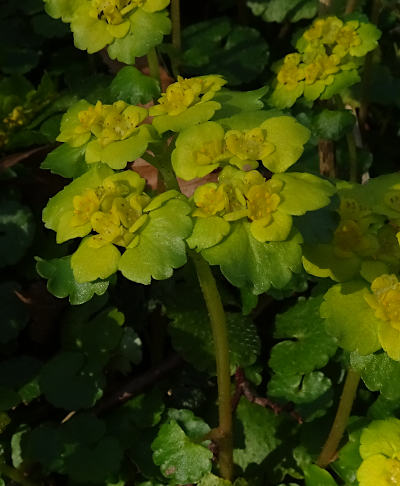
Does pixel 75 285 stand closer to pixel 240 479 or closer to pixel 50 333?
pixel 240 479

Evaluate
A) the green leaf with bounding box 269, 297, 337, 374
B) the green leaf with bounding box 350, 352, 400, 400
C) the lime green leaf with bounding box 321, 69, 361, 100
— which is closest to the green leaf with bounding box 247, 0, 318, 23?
the lime green leaf with bounding box 321, 69, 361, 100

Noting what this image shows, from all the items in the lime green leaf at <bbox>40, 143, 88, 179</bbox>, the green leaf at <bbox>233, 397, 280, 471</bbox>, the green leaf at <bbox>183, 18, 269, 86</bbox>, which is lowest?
the green leaf at <bbox>233, 397, 280, 471</bbox>

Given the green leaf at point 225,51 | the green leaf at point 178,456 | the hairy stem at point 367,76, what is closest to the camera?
the green leaf at point 178,456

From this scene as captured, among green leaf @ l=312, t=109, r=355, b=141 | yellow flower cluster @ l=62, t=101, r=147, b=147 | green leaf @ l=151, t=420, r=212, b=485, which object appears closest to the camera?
yellow flower cluster @ l=62, t=101, r=147, b=147

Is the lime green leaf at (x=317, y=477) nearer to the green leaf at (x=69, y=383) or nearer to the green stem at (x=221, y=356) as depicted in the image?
the green stem at (x=221, y=356)

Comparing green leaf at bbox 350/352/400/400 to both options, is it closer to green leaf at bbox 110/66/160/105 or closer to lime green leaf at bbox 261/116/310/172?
lime green leaf at bbox 261/116/310/172

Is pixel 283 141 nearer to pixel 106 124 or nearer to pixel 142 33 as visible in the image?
pixel 106 124

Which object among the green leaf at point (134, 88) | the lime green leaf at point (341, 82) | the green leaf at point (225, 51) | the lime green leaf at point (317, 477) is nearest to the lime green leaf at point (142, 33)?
the green leaf at point (134, 88)
